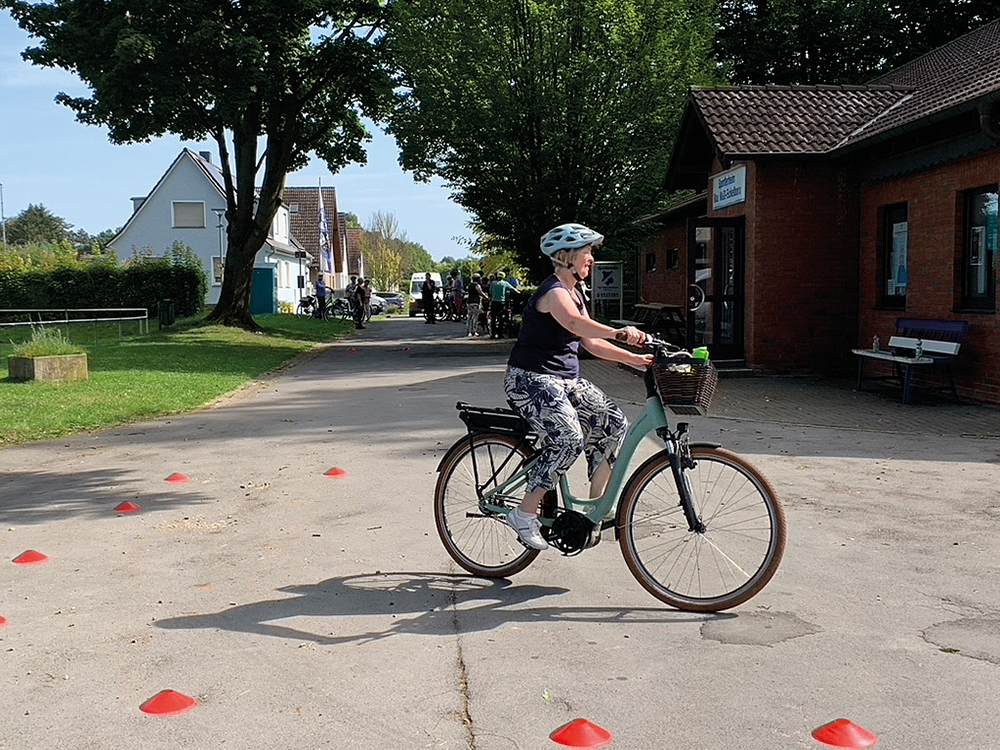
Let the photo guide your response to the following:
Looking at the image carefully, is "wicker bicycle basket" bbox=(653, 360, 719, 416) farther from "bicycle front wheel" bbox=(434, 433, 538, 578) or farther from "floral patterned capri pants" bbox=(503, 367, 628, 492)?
"bicycle front wheel" bbox=(434, 433, 538, 578)

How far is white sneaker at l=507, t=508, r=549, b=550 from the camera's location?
5.63 meters

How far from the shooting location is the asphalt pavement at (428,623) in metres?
3.99

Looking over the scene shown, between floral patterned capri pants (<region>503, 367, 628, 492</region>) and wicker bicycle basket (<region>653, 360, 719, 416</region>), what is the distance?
34 cm

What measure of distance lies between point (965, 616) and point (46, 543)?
5.19 metres

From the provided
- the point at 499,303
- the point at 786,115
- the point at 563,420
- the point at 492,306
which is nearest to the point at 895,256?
the point at 786,115

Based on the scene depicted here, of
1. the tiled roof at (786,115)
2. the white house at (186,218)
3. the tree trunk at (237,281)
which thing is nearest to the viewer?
the tiled roof at (786,115)

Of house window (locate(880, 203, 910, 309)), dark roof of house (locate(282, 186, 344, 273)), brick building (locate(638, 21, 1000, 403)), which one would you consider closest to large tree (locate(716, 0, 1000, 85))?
brick building (locate(638, 21, 1000, 403))

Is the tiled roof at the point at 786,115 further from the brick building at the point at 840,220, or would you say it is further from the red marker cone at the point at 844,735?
the red marker cone at the point at 844,735

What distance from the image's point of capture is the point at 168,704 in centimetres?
413

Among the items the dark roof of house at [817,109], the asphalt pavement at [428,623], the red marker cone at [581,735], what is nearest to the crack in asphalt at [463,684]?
the asphalt pavement at [428,623]

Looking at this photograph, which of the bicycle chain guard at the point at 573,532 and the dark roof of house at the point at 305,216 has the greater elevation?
the dark roof of house at the point at 305,216

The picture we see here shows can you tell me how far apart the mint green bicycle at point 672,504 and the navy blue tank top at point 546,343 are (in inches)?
13.9

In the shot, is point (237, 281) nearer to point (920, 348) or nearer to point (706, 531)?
point (920, 348)

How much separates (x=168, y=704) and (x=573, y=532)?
222 centimetres
